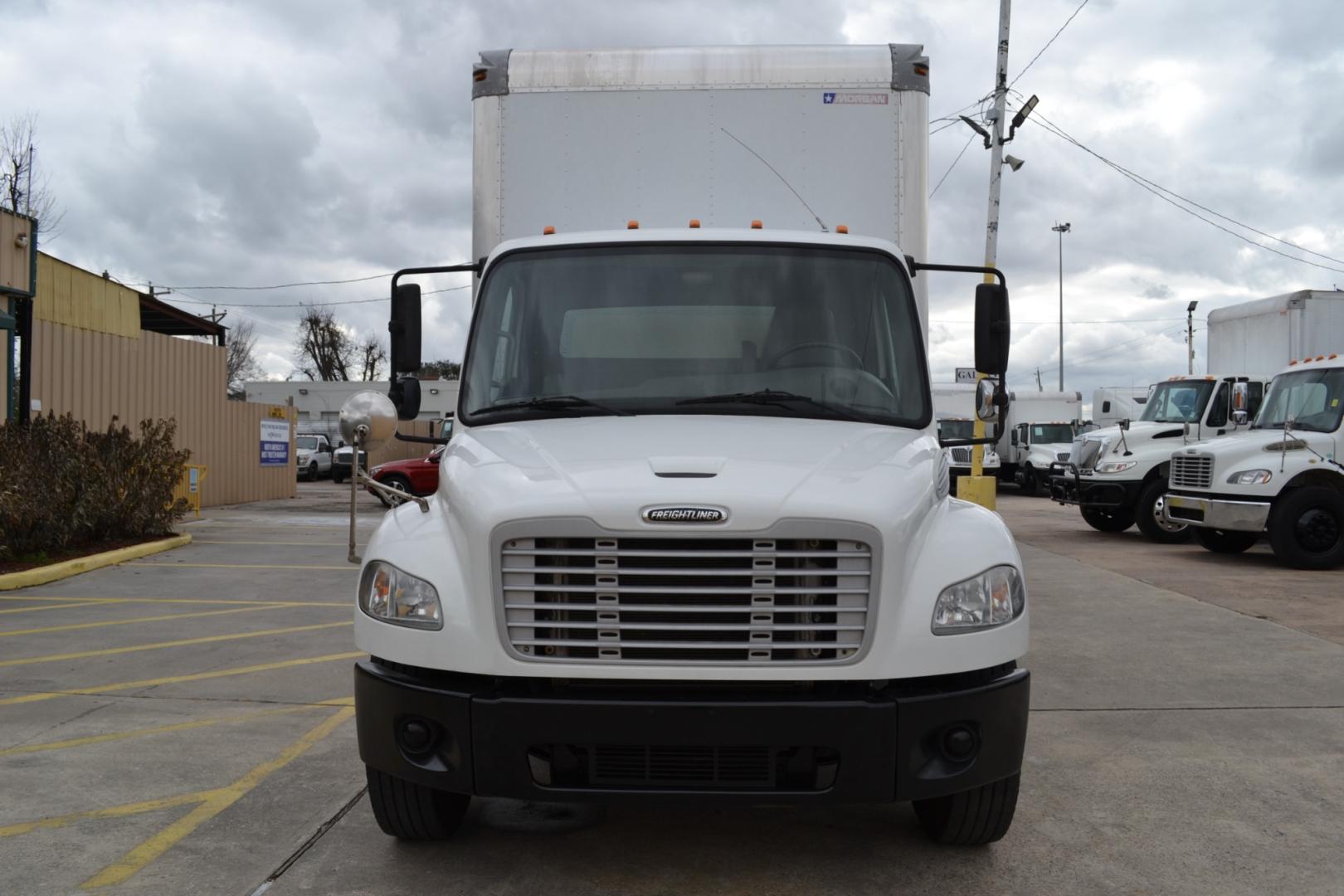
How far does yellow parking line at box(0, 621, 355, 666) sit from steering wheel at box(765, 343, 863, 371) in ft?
18.0

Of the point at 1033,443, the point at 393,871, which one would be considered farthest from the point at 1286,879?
the point at 1033,443

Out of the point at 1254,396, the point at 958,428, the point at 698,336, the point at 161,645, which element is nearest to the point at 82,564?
the point at 161,645

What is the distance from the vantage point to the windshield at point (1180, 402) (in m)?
17.3

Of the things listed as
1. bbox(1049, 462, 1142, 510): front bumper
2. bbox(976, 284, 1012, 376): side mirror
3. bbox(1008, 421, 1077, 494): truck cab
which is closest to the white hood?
bbox(976, 284, 1012, 376): side mirror

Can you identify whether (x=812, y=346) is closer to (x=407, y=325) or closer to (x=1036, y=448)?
(x=407, y=325)

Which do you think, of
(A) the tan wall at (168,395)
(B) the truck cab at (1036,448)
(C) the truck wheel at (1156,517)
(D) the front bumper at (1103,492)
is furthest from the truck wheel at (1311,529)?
(A) the tan wall at (168,395)

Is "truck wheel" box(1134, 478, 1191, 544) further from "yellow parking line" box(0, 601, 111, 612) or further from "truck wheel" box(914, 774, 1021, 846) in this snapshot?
"truck wheel" box(914, 774, 1021, 846)

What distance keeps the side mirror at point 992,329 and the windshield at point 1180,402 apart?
13729 mm

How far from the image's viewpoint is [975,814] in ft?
13.1

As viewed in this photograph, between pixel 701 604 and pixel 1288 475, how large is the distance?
39.7 ft

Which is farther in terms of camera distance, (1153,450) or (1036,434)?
(1036,434)

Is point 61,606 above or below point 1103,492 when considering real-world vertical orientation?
below

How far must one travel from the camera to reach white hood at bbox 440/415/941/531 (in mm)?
3518

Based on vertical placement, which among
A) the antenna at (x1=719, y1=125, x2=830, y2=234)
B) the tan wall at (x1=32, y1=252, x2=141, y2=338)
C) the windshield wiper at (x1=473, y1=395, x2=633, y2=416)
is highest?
the tan wall at (x1=32, y1=252, x2=141, y2=338)
